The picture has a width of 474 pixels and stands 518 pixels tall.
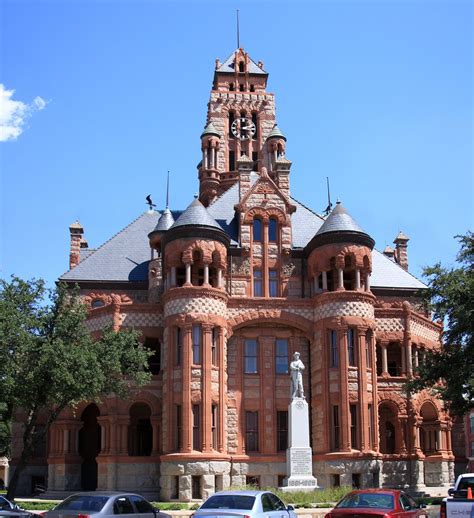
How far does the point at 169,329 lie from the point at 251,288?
240 inches

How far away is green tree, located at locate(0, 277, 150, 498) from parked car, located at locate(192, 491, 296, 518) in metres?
16.2

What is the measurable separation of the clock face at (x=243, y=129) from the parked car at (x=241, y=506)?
1955 inches

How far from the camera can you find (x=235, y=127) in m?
66.9

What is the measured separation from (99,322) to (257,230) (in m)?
11.2

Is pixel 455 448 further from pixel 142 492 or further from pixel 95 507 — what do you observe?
pixel 95 507

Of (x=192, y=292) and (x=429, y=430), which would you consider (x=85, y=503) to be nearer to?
(x=192, y=292)

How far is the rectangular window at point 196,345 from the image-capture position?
1716 inches

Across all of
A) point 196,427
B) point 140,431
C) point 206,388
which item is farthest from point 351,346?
point 140,431

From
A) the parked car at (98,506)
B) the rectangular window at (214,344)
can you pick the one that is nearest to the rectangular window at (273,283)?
the rectangular window at (214,344)

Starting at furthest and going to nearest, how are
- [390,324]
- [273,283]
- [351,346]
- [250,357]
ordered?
[390,324] < [273,283] < [250,357] < [351,346]

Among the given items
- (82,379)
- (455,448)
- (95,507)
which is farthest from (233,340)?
(95,507)

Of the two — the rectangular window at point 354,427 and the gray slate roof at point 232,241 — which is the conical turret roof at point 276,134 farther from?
the rectangular window at point 354,427

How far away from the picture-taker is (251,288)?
47.7 m

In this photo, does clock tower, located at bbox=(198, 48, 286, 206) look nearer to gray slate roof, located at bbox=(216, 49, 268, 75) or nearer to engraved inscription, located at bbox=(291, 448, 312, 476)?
gray slate roof, located at bbox=(216, 49, 268, 75)
